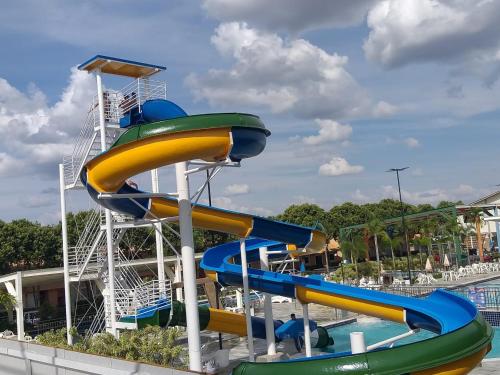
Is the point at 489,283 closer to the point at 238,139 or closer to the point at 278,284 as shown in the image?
the point at 278,284

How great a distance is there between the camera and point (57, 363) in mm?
11328

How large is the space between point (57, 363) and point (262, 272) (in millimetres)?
8791

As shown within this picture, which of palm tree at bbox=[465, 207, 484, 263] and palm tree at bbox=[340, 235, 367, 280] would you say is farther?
palm tree at bbox=[465, 207, 484, 263]

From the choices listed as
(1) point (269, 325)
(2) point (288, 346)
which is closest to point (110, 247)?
(1) point (269, 325)

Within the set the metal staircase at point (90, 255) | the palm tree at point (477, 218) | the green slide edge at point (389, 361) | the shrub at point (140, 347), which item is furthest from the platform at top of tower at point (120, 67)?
the palm tree at point (477, 218)

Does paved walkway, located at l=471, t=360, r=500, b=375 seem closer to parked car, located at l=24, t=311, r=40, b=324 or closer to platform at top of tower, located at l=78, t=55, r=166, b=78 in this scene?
platform at top of tower, located at l=78, t=55, r=166, b=78

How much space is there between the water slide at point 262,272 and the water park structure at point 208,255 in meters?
0.02

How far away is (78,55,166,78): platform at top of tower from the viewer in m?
22.4

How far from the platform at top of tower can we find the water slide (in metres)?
7.52

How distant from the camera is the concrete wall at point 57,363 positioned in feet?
30.6

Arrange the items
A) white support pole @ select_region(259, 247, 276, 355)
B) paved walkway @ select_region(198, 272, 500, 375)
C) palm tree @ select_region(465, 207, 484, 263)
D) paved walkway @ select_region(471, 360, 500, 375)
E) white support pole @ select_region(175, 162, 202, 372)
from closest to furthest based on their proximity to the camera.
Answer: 1. white support pole @ select_region(175, 162, 202, 372)
2. paved walkway @ select_region(471, 360, 500, 375)
3. paved walkway @ select_region(198, 272, 500, 375)
4. white support pole @ select_region(259, 247, 276, 355)
5. palm tree @ select_region(465, 207, 484, 263)

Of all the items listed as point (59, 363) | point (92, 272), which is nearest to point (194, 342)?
point (59, 363)

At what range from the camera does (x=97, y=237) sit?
926 inches

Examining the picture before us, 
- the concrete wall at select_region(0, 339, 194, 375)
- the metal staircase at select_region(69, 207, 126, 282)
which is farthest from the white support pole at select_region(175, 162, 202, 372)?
the metal staircase at select_region(69, 207, 126, 282)
